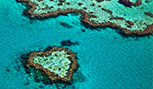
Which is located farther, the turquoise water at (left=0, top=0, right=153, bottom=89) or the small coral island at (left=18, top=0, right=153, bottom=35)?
the small coral island at (left=18, top=0, right=153, bottom=35)

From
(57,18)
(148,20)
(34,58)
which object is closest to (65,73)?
(34,58)

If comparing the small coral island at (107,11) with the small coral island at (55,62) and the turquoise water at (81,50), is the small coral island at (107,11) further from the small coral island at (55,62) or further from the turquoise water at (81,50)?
the small coral island at (55,62)

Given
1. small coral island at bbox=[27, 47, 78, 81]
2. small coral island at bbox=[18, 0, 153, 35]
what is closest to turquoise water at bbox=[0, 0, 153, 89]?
small coral island at bbox=[27, 47, 78, 81]

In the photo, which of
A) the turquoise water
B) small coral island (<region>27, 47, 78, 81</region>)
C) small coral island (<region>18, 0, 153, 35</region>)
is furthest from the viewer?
small coral island (<region>18, 0, 153, 35</region>)

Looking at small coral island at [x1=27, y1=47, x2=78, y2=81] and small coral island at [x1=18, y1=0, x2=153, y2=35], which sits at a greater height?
small coral island at [x1=18, y1=0, x2=153, y2=35]

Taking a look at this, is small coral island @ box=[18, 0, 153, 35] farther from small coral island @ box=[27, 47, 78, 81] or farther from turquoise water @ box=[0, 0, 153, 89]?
small coral island @ box=[27, 47, 78, 81]

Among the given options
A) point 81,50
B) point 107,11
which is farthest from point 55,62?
point 107,11
